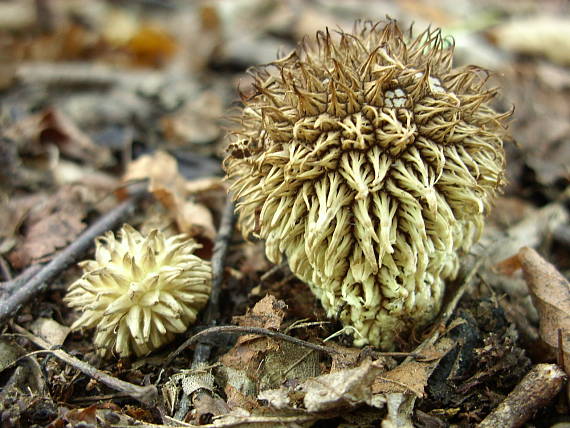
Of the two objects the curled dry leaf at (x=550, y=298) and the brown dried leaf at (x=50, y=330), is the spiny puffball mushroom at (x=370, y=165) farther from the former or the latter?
A: the brown dried leaf at (x=50, y=330)

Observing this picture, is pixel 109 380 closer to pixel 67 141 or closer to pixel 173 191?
pixel 173 191

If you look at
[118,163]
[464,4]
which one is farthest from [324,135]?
[464,4]

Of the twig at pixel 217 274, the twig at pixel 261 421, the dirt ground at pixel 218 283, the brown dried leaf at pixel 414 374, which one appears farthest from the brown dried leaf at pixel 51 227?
the brown dried leaf at pixel 414 374

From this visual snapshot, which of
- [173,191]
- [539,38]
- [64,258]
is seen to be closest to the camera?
[64,258]

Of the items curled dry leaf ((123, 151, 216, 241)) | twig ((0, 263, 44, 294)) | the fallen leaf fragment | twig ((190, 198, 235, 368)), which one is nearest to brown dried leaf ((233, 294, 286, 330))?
twig ((190, 198, 235, 368))

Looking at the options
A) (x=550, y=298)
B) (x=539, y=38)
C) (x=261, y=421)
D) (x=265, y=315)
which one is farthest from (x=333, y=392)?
(x=539, y=38)

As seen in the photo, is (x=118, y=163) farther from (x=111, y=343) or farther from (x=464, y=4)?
(x=464, y=4)
